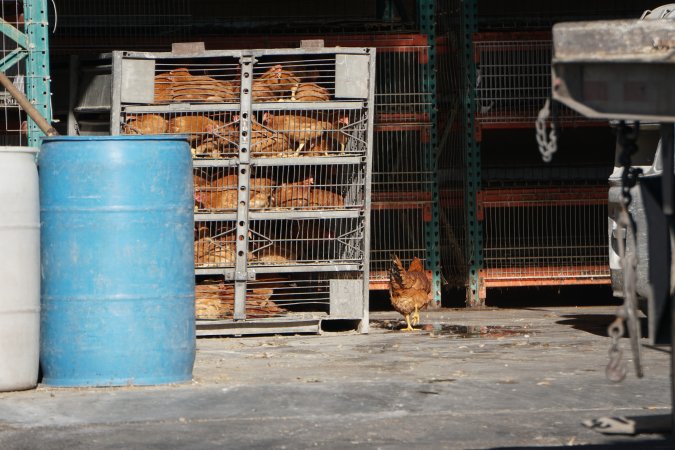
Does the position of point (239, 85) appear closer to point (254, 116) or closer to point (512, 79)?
point (254, 116)

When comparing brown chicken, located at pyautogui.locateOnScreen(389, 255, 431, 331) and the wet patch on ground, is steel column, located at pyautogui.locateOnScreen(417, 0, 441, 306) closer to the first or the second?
the wet patch on ground

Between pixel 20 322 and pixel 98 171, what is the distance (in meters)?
0.99

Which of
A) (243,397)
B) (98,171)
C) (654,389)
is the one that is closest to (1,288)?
(98,171)

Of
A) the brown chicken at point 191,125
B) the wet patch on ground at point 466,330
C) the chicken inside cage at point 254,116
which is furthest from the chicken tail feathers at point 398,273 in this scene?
the brown chicken at point 191,125

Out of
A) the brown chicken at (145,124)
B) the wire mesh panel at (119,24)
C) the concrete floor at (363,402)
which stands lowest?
the concrete floor at (363,402)

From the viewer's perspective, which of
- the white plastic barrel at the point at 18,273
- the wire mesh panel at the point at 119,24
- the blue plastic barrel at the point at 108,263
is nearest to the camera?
the white plastic barrel at the point at 18,273

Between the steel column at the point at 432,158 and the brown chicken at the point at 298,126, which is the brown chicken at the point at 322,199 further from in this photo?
the steel column at the point at 432,158

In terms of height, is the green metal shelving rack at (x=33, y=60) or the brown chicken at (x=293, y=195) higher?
the green metal shelving rack at (x=33, y=60)

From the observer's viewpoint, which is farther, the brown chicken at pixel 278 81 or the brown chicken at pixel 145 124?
the brown chicken at pixel 278 81

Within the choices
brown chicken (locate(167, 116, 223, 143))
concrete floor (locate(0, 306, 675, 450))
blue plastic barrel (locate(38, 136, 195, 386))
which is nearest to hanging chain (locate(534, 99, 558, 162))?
concrete floor (locate(0, 306, 675, 450))

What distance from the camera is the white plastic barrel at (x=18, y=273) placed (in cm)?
677

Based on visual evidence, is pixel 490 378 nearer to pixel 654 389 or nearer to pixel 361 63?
pixel 654 389

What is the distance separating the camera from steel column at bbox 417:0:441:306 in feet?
43.0

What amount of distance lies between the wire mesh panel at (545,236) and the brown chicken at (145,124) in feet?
14.6
